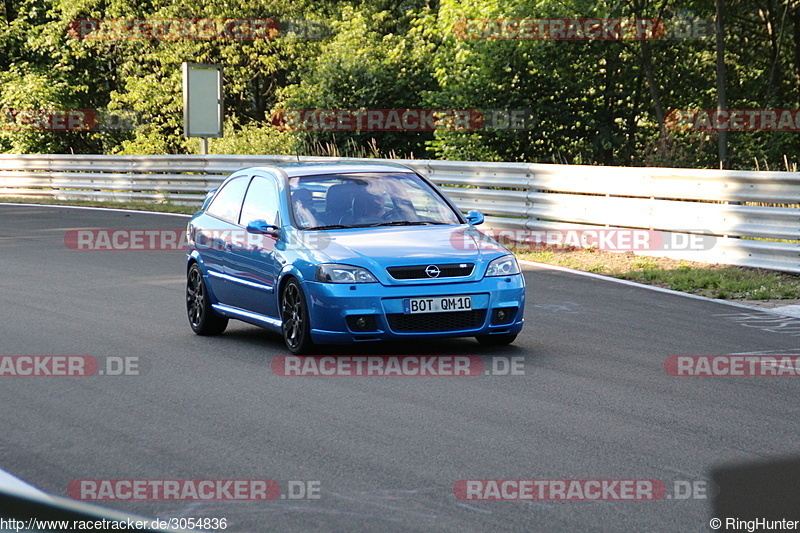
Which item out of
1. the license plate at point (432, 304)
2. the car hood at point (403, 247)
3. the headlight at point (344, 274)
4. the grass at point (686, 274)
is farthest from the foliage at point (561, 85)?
the headlight at point (344, 274)

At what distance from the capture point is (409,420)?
687 cm

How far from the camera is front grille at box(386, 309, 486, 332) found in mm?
8734

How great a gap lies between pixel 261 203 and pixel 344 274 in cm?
163

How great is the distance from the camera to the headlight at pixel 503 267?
9.03m

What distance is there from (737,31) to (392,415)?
2440 centimetres

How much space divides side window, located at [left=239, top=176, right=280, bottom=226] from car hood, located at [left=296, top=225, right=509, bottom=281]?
0.62m

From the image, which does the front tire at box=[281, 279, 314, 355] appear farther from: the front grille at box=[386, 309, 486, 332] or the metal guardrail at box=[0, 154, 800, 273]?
the metal guardrail at box=[0, 154, 800, 273]

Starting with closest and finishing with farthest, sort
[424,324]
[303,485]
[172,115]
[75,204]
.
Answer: [303,485], [424,324], [75,204], [172,115]

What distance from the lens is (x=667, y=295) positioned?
1256 centimetres

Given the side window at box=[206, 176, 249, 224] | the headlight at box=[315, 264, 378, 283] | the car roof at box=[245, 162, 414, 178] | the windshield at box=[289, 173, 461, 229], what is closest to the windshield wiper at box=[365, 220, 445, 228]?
the windshield at box=[289, 173, 461, 229]

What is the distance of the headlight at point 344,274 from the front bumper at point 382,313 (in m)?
0.04

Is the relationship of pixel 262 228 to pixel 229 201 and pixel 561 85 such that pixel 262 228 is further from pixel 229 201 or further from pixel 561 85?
pixel 561 85

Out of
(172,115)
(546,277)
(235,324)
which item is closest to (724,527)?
(235,324)

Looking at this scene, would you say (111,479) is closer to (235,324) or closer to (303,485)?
(303,485)
